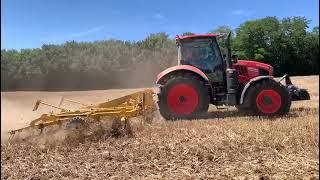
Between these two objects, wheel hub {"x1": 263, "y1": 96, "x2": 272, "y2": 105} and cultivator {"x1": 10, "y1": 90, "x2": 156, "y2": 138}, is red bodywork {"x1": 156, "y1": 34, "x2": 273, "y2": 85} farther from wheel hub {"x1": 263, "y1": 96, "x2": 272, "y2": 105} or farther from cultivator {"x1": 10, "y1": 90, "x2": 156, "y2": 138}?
→ cultivator {"x1": 10, "y1": 90, "x2": 156, "y2": 138}

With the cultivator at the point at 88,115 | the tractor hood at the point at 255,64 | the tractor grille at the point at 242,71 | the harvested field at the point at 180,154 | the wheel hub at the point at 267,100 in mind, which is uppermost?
the tractor hood at the point at 255,64

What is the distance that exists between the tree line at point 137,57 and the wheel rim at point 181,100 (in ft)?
4.15

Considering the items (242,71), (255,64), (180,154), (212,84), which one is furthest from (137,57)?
(180,154)

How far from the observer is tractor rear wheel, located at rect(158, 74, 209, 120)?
40.1 ft

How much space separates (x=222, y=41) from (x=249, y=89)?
4.51 feet

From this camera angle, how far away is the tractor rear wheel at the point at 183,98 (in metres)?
12.2

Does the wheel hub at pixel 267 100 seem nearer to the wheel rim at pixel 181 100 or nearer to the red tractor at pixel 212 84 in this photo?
the red tractor at pixel 212 84

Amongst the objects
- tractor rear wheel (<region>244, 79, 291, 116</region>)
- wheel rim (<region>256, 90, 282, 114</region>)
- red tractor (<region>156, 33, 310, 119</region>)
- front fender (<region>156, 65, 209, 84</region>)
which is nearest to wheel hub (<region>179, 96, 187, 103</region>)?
red tractor (<region>156, 33, 310, 119</region>)

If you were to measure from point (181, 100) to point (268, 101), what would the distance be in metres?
2.04

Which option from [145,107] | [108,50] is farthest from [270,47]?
[108,50]

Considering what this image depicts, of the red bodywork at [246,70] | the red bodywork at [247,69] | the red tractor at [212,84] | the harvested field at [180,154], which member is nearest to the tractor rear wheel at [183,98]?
the red tractor at [212,84]

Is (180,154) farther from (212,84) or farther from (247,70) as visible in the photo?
(247,70)

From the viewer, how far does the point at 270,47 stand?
1141cm

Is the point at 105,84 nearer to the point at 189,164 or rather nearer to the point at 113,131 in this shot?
the point at 113,131
